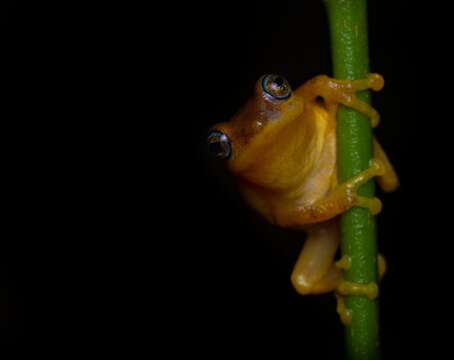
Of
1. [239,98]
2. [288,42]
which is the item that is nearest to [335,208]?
[239,98]

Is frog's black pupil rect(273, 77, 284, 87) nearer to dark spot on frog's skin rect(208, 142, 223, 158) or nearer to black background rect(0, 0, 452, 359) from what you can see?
dark spot on frog's skin rect(208, 142, 223, 158)

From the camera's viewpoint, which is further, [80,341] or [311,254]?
[80,341]

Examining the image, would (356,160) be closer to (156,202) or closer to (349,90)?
(349,90)

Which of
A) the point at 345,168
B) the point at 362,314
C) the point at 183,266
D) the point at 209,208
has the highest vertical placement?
the point at 345,168

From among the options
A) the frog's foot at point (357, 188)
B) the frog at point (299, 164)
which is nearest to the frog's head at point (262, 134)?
the frog at point (299, 164)

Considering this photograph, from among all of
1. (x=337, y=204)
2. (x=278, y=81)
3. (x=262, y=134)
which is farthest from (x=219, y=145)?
(x=337, y=204)

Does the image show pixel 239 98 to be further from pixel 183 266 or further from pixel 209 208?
pixel 183 266
